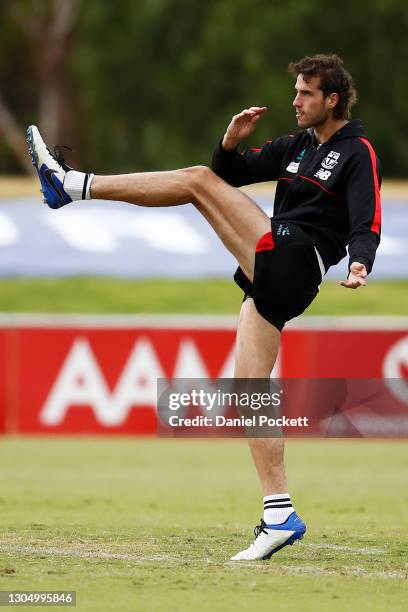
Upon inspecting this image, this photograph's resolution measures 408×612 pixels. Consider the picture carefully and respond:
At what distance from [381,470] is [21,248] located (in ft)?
34.2

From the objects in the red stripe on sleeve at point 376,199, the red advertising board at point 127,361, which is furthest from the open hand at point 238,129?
the red advertising board at point 127,361

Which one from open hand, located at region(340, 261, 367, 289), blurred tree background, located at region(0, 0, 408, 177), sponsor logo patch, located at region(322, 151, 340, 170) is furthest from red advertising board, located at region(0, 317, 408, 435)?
blurred tree background, located at region(0, 0, 408, 177)

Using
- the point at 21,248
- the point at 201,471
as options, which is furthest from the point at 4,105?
the point at 201,471

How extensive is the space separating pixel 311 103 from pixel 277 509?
2.06 metres

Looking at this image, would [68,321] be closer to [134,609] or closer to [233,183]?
[233,183]

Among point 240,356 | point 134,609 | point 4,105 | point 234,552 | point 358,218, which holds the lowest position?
point 4,105

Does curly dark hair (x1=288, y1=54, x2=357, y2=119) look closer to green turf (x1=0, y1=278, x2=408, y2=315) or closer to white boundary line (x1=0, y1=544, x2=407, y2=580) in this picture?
white boundary line (x1=0, y1=544, x2=407, y2=580)

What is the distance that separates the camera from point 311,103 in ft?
23.2

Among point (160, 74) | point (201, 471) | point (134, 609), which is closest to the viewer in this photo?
point (134, 609)

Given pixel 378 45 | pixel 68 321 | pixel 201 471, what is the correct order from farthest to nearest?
pixel 378 45, pixel 68 321, pixel 201 471

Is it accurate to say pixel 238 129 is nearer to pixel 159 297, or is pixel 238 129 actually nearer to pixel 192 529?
pixel 192 529

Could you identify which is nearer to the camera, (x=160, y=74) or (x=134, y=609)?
(x=134, y=609)

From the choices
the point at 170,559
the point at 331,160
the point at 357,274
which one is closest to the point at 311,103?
the point at 331,160

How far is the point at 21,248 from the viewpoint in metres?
22.4
